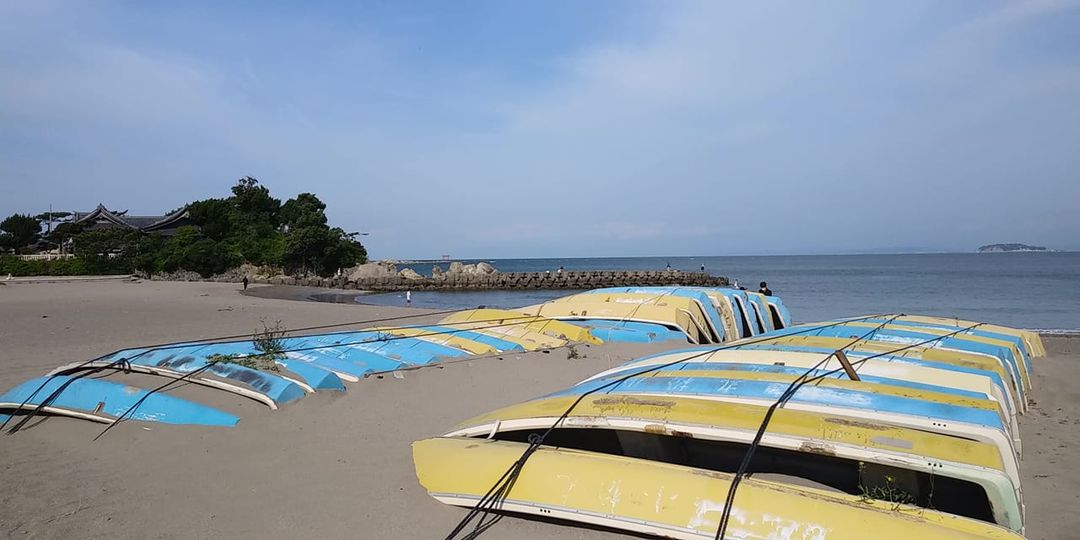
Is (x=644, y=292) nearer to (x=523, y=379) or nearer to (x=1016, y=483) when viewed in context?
(x=523, y=379)

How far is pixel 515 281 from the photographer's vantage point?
136 ft

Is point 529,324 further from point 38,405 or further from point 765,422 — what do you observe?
point 765,422

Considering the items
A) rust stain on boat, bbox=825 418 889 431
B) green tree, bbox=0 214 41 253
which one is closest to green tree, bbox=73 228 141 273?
green tree, bbox=0 214 41 253

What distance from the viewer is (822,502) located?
2.92 meters

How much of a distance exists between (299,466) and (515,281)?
3693cm

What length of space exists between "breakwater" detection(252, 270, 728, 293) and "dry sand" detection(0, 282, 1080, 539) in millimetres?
28812

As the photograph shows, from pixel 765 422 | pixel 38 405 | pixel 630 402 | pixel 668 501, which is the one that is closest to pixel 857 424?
pixel 765 422

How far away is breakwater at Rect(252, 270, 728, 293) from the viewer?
3735 centimetres

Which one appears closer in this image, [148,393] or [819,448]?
[819,448]

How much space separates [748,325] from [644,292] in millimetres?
2467

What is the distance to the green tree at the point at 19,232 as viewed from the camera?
43.5 metres

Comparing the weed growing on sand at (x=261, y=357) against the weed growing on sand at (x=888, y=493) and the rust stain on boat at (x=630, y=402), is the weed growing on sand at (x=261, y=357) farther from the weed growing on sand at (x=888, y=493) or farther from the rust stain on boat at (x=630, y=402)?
the weed growing on sand at (x=888, y=493)

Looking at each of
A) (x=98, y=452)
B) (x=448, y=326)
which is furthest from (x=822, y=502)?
(x=448, y=326)

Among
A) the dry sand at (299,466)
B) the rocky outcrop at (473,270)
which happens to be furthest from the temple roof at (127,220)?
the dry sand at (299,466)
